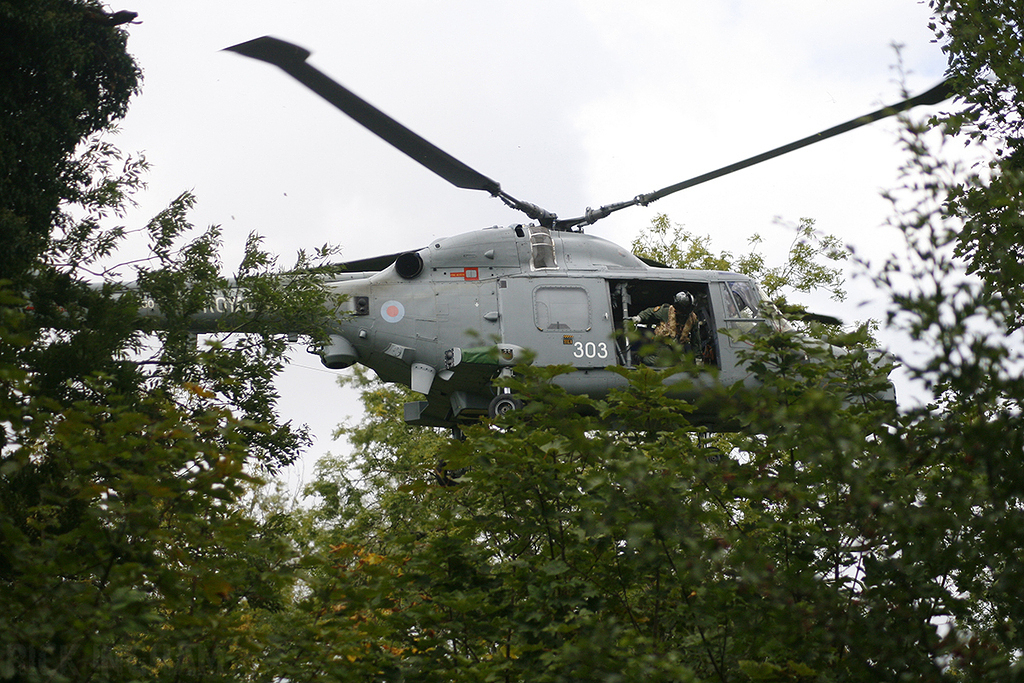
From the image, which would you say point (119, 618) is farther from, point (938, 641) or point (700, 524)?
point (938, 641)

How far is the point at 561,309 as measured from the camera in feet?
44.2

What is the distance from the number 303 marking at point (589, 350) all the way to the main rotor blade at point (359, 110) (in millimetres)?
2661

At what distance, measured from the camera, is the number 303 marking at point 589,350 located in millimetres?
13375

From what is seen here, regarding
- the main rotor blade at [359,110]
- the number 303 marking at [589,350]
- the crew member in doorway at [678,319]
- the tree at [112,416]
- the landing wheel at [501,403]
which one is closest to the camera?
the tree at [112,416]

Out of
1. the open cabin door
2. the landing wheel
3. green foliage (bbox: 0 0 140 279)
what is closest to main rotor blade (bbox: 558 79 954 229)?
the open cabin door

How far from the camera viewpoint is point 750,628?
375 cm

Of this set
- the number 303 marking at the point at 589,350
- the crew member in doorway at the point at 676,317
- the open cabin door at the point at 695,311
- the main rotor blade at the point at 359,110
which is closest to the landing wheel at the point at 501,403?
the number 303 marking at the point at 589,350

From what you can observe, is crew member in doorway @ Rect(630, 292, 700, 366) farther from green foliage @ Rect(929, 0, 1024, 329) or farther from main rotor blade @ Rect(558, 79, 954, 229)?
green foliage @ Rect(929, 0, 1024, 329)

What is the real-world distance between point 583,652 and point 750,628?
680mm

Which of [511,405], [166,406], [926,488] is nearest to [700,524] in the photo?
[926,488]

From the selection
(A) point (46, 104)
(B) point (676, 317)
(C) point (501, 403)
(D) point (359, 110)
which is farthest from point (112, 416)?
(A) point (46, 104)

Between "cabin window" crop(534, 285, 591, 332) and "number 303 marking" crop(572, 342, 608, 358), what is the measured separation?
0.21 meters

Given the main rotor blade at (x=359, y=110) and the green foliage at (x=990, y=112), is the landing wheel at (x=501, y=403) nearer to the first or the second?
the main rotor blade at (x=359, y=110)

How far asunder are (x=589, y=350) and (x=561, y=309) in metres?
0.70
